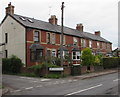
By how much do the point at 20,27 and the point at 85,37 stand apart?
51.1ft

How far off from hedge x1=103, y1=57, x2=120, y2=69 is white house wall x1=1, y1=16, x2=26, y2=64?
1267cm

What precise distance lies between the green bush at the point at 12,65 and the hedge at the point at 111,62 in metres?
13.2

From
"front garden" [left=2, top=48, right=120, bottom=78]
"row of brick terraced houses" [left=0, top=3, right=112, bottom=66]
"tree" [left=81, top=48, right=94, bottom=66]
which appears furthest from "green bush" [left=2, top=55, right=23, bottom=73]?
"tree" [left=81, top=48, right=94, bottom=66]

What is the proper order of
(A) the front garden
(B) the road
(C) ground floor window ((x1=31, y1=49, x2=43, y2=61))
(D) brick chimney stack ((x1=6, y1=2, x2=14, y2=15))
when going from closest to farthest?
1. (B) the road
2. (A) the front garden
3. (C) ground floor window ((x1=31, y1=49, x2=43, y2=61))
4. (D) brick chimney stack ((x1=6, y1=2, x2=14, y2=15))

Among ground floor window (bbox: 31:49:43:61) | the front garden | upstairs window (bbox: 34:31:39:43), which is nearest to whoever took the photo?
the front garden

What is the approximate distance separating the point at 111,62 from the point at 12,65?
1609 centimetres

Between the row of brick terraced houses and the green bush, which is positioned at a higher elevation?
the row of brick terraced houses

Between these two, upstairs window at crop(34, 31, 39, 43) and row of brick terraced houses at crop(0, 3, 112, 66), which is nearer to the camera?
row of brick terraced houses at crop(0, 3, 112, 66)

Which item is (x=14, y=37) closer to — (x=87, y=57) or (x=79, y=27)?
(x=87, y=57)

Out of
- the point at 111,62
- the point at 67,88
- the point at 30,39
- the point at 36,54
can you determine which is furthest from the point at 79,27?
the point at 67,88

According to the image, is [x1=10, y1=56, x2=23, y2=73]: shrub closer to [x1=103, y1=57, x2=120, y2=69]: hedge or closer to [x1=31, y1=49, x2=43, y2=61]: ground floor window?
[x1=31, y1=49, x2=43, y2=61]: ground floor window

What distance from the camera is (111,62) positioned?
31938 mm

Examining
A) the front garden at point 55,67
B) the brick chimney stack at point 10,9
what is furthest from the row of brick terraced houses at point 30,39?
the front garden at point 55,67

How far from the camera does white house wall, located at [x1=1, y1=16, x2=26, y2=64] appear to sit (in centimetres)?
2820
